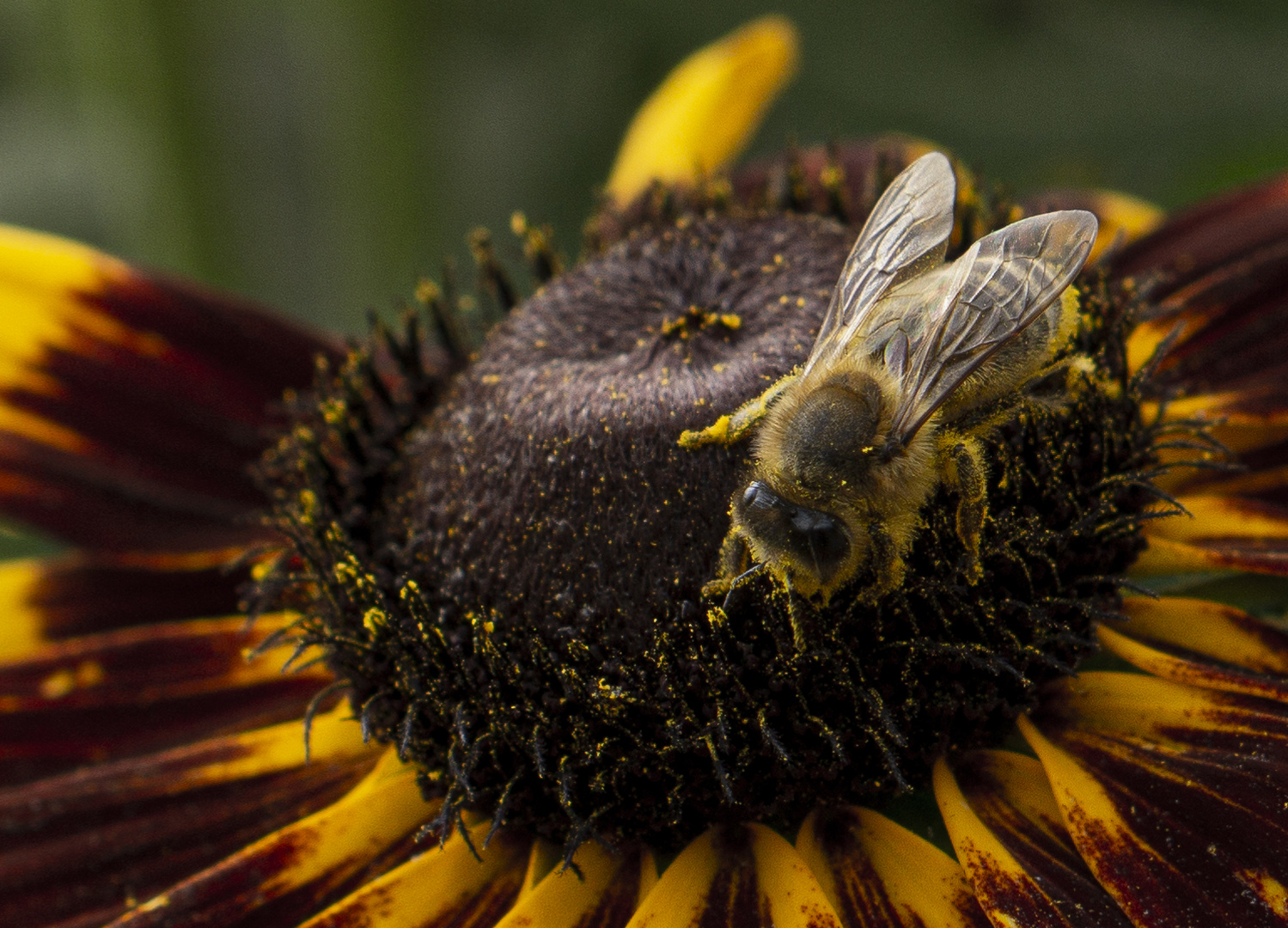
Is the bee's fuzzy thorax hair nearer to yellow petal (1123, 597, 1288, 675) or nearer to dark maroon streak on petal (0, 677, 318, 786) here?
yellow petal (1123, 597, 1288, 675)

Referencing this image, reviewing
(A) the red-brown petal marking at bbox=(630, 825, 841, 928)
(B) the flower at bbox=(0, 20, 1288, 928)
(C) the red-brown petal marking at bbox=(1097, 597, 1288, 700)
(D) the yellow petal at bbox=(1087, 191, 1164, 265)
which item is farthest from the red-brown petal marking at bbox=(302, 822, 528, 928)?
(D) the yellow petal at bbox=(1087, 191, 1164, 265)

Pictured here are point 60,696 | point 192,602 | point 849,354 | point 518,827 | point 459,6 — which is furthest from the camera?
point 459,6

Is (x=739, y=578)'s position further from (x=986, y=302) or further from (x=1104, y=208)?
(x=1104, y=208)

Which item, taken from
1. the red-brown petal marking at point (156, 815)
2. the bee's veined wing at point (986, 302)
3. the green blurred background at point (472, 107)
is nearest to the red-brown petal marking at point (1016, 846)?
the bee's veined wing at point (986, 302)

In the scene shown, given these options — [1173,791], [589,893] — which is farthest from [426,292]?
[1173,791]

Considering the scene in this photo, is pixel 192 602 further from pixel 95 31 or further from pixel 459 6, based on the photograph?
pixel 459 6

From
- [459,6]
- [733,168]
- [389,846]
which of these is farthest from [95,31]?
[389,846]
